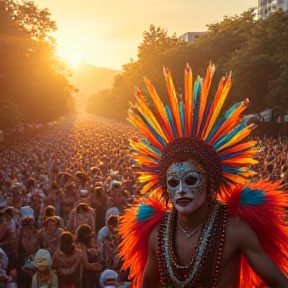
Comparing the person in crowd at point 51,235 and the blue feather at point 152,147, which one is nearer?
the blue feather at point 152,147

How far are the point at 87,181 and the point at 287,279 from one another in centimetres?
872

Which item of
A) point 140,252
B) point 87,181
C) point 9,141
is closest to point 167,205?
point 140,252

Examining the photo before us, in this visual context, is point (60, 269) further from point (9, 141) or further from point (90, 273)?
point (9, 141)

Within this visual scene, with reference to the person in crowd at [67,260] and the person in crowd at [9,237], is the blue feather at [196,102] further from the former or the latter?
the person in crowd at [9,237]

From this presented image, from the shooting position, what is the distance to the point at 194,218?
3.86 meters

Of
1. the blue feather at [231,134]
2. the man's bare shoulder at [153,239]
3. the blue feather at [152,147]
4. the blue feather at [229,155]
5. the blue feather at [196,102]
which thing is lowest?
the man's bare shoulder at [153,239]

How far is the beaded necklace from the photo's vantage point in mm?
3676

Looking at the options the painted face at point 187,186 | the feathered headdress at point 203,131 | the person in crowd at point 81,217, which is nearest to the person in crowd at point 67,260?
the person in crowd at point 81,217

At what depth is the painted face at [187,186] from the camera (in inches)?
148

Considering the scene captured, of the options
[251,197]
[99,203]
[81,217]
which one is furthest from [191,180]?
[99,203]

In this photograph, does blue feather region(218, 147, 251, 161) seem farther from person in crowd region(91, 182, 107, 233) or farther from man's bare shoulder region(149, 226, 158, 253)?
person in crowd region(91, 182, 107, 233)

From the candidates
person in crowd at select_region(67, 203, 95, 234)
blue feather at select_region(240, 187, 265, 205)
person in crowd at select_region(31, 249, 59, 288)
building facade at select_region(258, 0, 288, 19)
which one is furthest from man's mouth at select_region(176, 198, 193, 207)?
building facade at select_region(258, 0, 288, 19)

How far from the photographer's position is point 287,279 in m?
3.46

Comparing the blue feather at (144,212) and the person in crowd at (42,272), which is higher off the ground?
the blue feather at (144,212)
